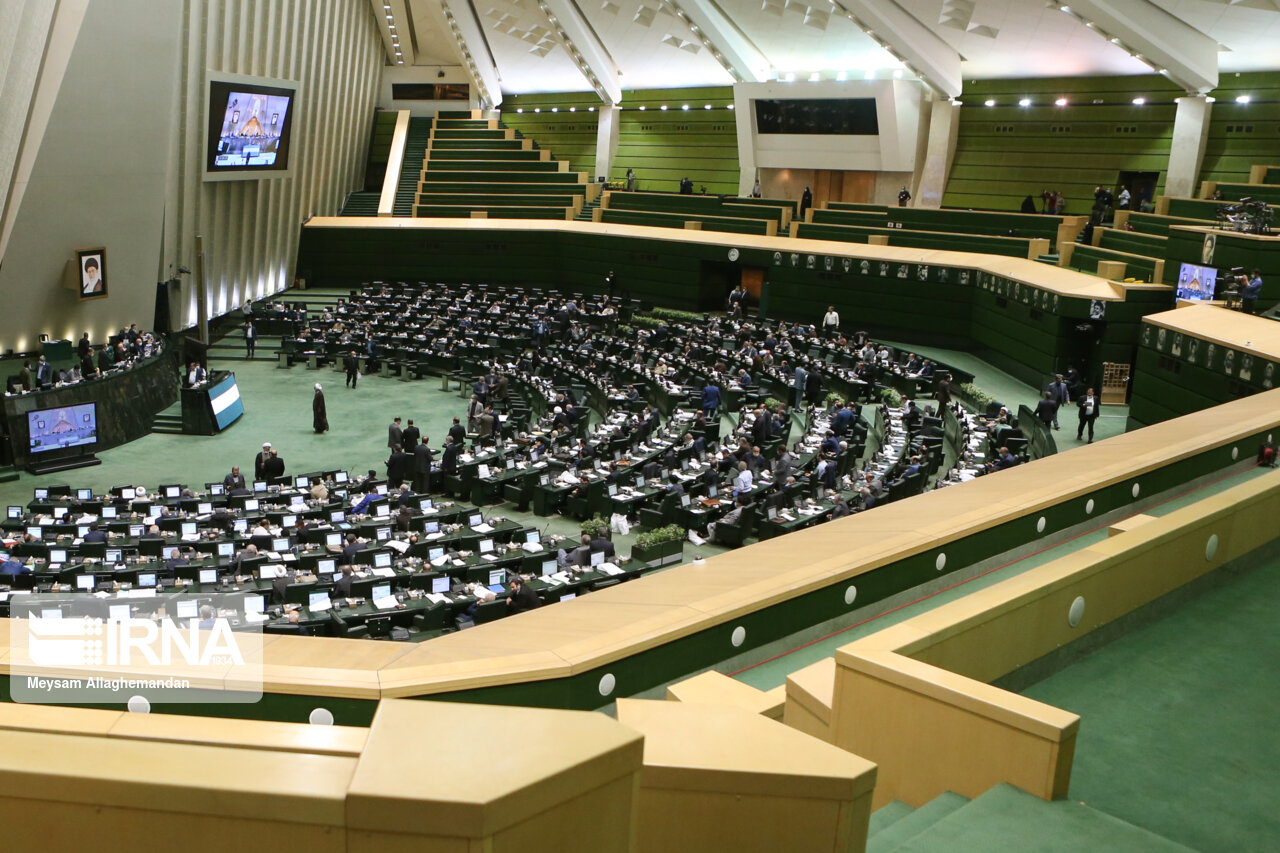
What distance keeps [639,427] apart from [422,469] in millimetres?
3723

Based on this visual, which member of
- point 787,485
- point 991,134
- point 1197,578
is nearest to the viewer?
point 1197,578

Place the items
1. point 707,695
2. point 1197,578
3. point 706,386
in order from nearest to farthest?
point 707,695 < point 1197,578 < point 706,386

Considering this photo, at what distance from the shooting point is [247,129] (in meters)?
26.6

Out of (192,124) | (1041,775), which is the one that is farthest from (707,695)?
(192,124)

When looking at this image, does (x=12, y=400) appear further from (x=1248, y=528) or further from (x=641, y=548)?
(x=1248, y=528)

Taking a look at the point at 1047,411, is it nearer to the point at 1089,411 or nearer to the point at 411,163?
the point at 1089,411

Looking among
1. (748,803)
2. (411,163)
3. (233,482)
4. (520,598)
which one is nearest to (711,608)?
(748,803)

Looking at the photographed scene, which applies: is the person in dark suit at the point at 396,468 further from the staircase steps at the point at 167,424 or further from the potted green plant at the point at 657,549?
the staircase steps at the point at 167,424

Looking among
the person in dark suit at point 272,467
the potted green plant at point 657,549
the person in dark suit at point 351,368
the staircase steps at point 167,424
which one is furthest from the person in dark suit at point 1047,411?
the staircase steps at point 167,424

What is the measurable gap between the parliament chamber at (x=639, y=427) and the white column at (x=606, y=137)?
737 mm

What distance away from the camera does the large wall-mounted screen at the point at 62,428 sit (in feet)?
59.0

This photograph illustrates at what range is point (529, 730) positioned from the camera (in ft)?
7.70

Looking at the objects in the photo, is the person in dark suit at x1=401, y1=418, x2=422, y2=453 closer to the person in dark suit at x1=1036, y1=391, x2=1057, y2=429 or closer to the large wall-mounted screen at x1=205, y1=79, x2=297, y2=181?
the person in dark suit at x1=1036, y1=391, x2=1057, y2=429

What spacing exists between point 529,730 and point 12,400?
18.4 metres
